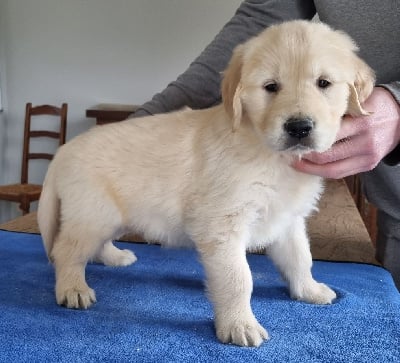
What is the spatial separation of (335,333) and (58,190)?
31.4 inches

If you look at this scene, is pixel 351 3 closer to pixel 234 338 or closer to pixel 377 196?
pixel 377 196

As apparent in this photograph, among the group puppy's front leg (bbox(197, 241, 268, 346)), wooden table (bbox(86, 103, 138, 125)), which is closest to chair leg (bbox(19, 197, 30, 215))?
wooden table (bbox(86, 103, 138, 125))

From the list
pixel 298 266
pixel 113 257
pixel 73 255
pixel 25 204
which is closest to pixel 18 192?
pixel 25 204

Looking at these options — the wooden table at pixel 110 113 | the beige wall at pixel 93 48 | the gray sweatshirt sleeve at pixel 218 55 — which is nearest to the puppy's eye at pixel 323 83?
the gray sweatshirt sleeve at pixel 218 55

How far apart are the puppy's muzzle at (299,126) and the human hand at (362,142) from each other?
0.43 feet

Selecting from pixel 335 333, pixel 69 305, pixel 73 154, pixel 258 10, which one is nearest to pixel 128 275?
pixel 69 305

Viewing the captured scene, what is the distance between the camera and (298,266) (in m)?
1.35

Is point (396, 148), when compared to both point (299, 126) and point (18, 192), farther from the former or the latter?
point (18, 192)

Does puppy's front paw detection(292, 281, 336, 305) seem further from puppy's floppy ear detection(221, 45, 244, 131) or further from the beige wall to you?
the beige wall

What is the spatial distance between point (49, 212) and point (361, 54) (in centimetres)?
97

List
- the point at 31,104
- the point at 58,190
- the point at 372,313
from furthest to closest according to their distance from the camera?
the point at 31,104 < the point at 58,190 < the point at 372,313

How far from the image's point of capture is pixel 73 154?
55.9 inches

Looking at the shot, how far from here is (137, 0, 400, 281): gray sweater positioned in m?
1.40

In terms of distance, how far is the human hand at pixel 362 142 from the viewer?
1149 mm
